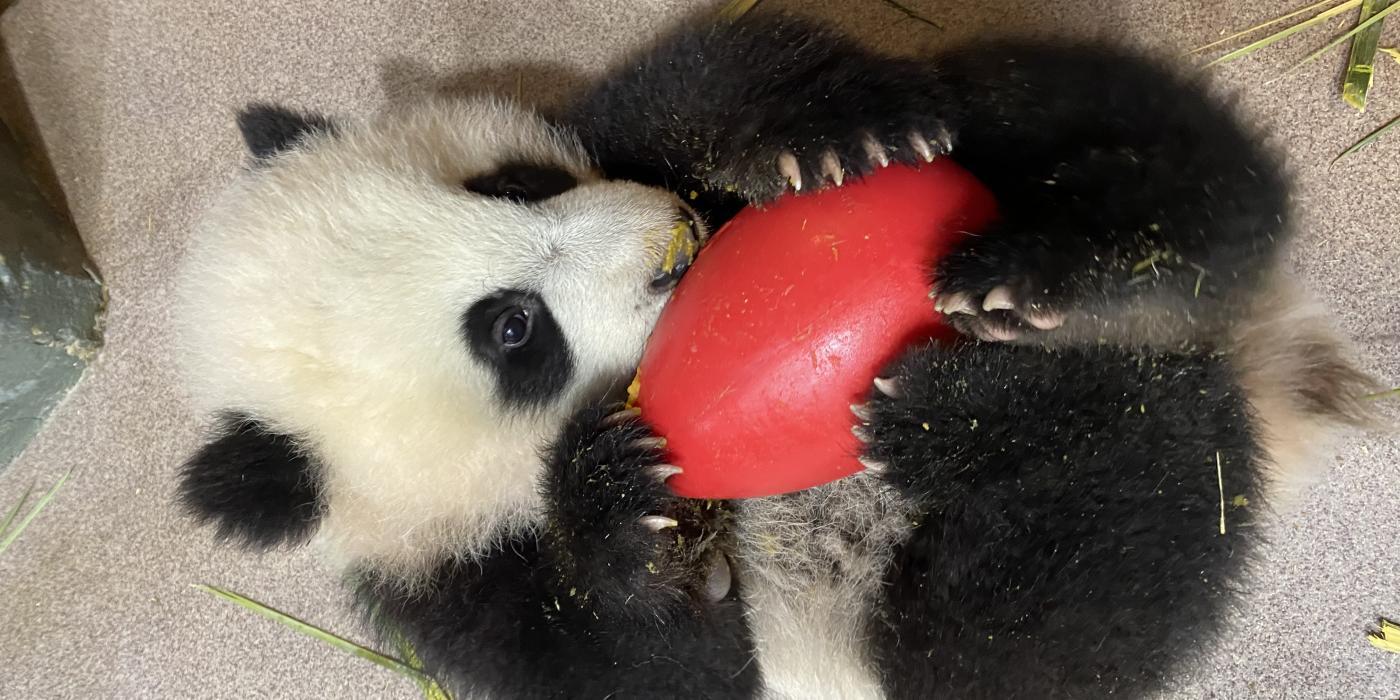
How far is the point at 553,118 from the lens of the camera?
4.62ft

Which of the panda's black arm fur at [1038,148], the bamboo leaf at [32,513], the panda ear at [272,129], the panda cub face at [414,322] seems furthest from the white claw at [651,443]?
the bamboo leaf at [32,513]

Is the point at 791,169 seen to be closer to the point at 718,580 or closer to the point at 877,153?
the point at 877,153

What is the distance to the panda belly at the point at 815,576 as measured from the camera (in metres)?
1.12

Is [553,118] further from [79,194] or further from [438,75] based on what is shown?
[79,194]

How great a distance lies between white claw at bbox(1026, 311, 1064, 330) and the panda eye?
1.90ft

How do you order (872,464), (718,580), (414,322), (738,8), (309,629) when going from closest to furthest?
(872,464), (414,322), (718,580), (738,8), (309,629)

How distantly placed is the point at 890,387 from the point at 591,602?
48 centimetres

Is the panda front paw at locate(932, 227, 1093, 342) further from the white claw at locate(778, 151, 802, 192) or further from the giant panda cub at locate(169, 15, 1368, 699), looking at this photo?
the white claw at locate(778, 151, 802, 192)

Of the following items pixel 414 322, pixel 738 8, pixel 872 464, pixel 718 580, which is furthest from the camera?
pixel 738 8

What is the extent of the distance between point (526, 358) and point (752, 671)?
1.71 ft

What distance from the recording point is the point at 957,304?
0.78 metres

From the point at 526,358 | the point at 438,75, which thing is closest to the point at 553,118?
the point at 438,75

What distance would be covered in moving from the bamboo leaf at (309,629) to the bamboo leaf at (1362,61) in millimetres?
1828

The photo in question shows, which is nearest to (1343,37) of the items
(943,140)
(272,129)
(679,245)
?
(943,140)
